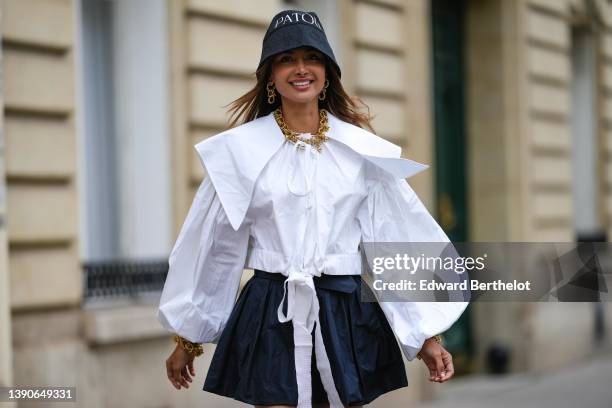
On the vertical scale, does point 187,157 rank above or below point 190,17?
below

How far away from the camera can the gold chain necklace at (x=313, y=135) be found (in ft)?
12.0

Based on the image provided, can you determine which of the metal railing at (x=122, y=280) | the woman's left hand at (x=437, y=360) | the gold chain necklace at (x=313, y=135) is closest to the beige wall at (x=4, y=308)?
the metal railing at (x=122, y=280)

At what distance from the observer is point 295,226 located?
138 inches

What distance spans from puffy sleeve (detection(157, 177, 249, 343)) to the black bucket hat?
53 cm

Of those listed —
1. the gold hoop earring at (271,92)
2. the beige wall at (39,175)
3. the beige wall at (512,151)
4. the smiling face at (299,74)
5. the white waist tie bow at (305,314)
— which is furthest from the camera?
the beige wall at (512,151)

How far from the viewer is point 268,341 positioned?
3.50 metres

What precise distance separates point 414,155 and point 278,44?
5.60 meters

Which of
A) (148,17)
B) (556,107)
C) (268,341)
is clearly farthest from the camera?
(556,107)

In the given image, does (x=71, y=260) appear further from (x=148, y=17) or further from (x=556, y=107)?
(x=556, y=107)

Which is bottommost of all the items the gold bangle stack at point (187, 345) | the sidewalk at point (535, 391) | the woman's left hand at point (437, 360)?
the sidewalk at point (535, 391)

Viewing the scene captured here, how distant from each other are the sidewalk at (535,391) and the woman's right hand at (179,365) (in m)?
5.19

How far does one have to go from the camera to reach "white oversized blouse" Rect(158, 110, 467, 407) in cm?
349

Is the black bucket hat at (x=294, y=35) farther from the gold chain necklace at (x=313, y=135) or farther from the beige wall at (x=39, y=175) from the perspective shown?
the beige wall at (x=39, y=175)

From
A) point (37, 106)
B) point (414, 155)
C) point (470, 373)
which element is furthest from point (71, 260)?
point (470, 373)
